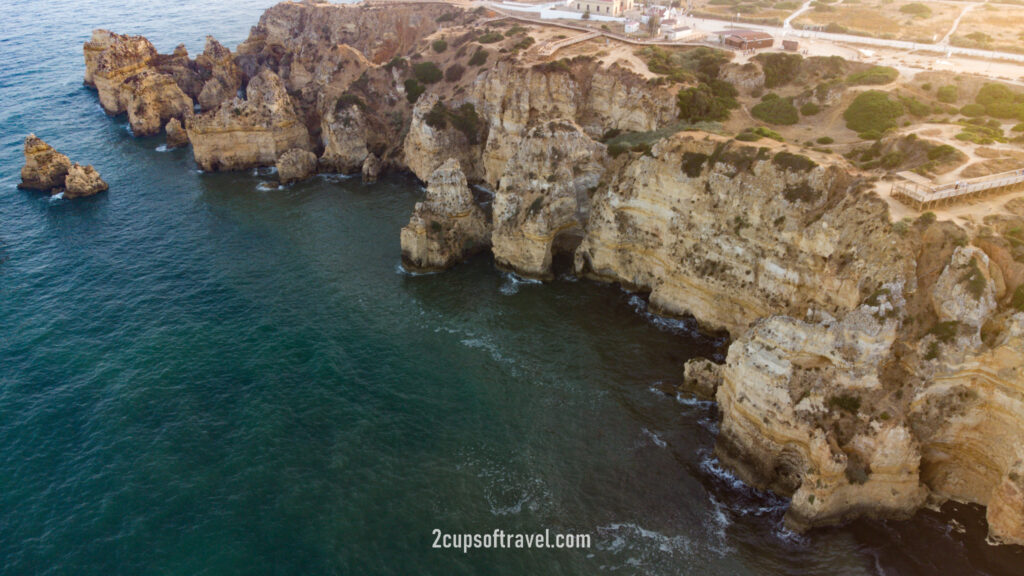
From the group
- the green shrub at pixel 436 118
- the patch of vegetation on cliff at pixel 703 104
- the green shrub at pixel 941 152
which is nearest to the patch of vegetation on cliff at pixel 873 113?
the green shrub at pixel 941 152

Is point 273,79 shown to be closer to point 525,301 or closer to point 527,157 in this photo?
point 527,157

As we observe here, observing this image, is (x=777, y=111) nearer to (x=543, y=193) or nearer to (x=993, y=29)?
(x=543, y=193)

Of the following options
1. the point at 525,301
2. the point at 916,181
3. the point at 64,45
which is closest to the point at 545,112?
the point at 525,301

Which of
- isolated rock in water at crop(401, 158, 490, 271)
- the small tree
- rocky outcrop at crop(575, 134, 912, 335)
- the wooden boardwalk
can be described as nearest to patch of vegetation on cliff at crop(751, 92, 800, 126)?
rocky outcrop at crop(575, 134, 912, 335)

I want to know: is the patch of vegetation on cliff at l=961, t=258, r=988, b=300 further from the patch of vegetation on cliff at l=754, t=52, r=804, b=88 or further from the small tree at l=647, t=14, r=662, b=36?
the small tree at l=647, t=14, r=662, b=36

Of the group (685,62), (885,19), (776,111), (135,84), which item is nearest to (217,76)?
(135,84)
